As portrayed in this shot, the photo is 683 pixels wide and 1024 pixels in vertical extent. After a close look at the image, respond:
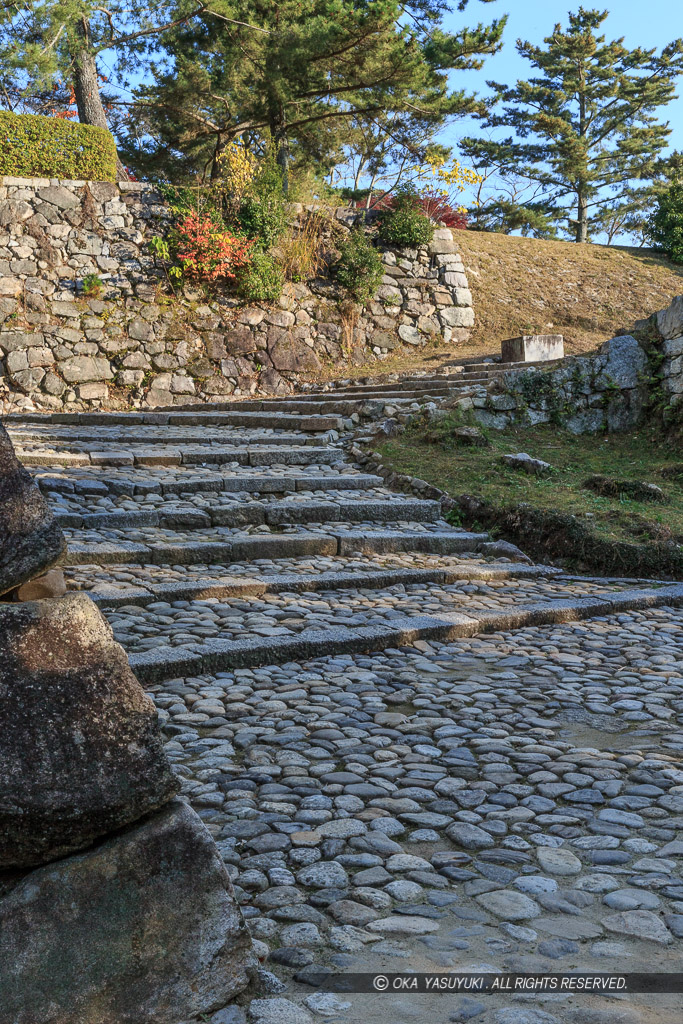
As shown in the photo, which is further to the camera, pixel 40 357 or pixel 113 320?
pixel 113 320

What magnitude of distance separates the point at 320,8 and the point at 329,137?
2861 mm

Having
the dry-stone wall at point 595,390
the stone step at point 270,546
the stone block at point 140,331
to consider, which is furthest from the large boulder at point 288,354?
the stone step at point 270,546

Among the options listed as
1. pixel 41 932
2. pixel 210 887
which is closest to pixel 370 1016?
pixel 210 887

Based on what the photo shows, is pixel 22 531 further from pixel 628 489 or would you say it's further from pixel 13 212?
pixel 13 212

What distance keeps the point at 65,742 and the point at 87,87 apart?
620 inches

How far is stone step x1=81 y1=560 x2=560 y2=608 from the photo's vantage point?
4.79 m

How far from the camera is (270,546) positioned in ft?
19.9

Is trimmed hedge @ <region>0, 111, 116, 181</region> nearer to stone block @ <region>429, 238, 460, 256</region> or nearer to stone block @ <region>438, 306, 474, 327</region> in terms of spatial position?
stone block @ <region>429, 238, 460, 256</region>

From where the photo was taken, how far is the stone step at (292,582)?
479 cm

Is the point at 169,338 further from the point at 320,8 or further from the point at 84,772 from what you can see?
the point at 84,772

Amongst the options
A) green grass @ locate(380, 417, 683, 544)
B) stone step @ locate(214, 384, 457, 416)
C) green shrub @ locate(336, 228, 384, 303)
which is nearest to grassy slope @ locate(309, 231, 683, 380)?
green shrub @ locate(336, 228, 384, 303)

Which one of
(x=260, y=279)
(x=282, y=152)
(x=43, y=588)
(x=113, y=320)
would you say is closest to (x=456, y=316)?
(x=260, y=279)

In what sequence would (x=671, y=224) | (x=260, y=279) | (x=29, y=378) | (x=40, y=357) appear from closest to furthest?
(x=29, y=378) < (x=40, y=357) < (x=260, y=279) < (x=671, y=224)

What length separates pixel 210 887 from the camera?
5.61 ft
